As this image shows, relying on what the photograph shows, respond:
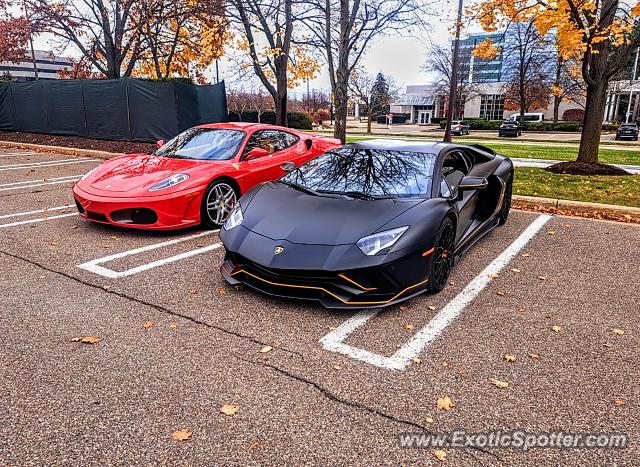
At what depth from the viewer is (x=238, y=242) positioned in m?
3.82

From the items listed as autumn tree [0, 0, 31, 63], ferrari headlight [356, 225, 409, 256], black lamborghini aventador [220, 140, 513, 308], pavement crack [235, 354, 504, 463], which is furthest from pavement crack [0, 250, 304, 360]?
autumn tree [0, 0, 31, 63]

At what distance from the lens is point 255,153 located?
253 inches

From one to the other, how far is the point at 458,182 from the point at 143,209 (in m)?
3.44

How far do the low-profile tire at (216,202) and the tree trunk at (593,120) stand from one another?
27.3ft

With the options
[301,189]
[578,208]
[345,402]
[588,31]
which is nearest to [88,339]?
[345,402]

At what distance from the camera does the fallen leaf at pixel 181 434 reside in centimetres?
222

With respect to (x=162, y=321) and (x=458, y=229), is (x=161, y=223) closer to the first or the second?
(x=162, y=321)

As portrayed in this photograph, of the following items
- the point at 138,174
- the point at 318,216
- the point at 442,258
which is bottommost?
the point at 442,258

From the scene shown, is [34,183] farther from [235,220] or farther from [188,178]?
[235,220]

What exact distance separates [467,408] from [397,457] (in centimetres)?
57

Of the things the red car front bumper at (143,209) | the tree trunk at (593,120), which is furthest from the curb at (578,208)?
the red car front bumper at (143,209)

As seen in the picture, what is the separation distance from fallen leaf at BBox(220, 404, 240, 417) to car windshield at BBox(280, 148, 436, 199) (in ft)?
7.15

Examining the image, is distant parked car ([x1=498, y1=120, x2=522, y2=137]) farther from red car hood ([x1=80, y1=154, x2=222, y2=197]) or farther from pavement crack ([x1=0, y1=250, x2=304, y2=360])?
pavement crack ([x1=0, y1=250, x2=304, y2=360])

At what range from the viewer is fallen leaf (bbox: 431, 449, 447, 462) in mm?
2144
